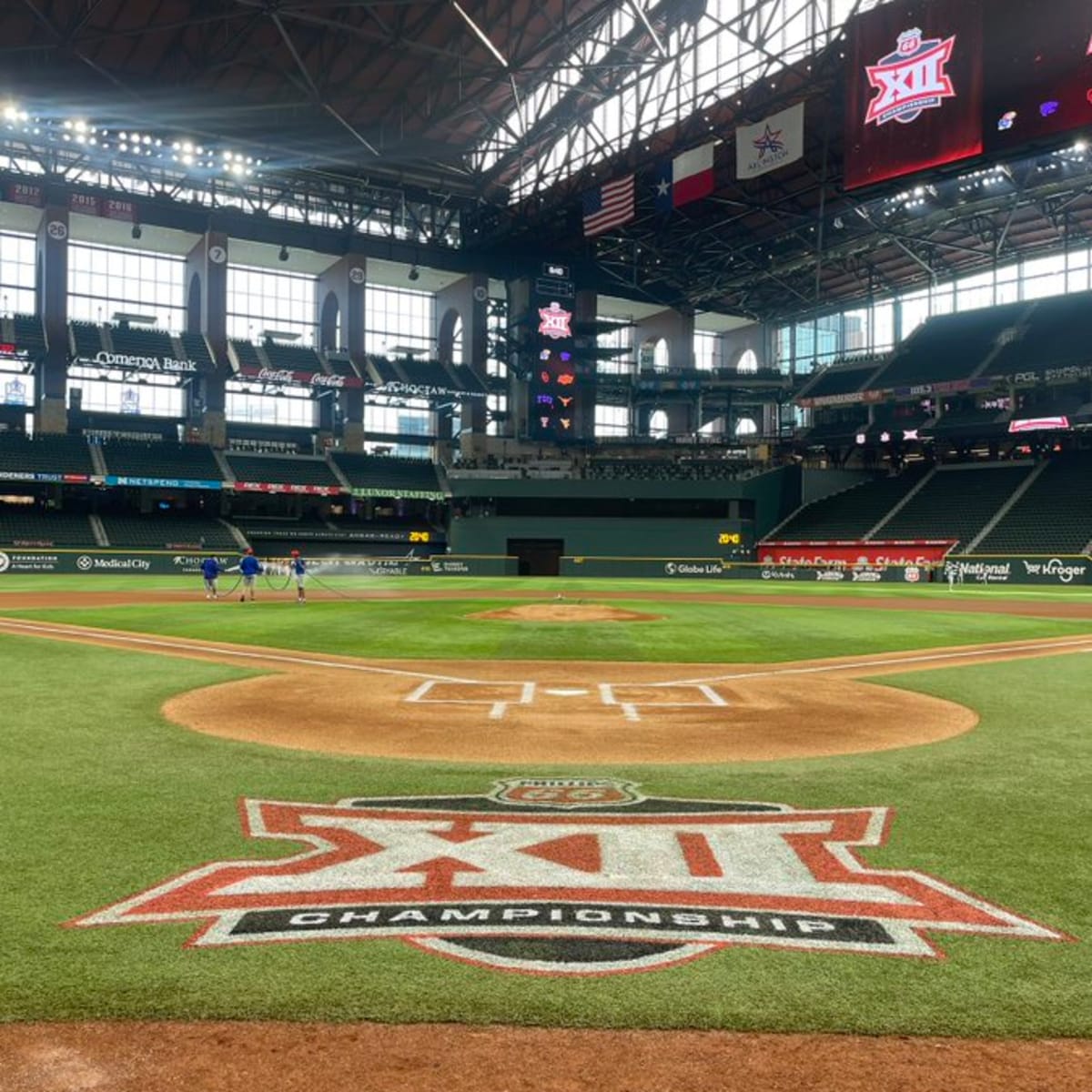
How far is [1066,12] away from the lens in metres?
28.6

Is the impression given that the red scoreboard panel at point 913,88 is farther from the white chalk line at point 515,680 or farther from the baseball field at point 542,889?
the baseball field at point 542,889

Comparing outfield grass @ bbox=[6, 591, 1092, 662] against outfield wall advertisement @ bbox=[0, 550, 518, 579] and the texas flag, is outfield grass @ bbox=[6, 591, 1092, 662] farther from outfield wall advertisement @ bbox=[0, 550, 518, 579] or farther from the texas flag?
the texas flag

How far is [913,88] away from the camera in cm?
3155

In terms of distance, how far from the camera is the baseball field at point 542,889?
9.28 ft

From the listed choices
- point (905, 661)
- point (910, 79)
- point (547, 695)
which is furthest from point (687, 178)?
point (547, 695)

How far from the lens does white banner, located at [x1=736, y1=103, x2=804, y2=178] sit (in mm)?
37219

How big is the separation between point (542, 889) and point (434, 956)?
896mm

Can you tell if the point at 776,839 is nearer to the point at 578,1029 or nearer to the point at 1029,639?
the point at 578,1029

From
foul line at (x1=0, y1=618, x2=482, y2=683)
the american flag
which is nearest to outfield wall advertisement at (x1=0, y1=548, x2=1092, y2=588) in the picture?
the american flag

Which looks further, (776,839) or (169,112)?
(169,112)

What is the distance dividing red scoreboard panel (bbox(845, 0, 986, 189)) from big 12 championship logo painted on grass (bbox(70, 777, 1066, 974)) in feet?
107

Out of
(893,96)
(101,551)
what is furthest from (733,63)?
(101,551)

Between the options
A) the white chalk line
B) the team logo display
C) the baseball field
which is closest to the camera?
the baseball field

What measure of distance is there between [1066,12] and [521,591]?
27965 millimetres
